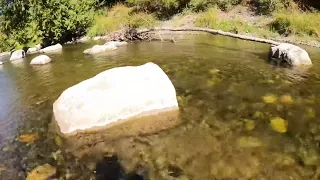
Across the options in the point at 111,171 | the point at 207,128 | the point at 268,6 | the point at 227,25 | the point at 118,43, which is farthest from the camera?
the point at 268,6

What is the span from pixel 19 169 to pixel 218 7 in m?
17.7

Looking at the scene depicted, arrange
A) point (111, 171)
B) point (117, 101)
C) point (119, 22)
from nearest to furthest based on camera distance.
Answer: point (111, 171)
point (117, 101)
point (119, 22)

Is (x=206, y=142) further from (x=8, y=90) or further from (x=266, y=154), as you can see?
(x=8, y=90)

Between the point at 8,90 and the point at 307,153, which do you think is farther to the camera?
the point at 8,90

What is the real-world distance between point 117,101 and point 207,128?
5.85ft

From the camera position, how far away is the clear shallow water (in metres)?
4.72

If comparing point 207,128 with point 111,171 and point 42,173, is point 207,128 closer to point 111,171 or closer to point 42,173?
point 111,171

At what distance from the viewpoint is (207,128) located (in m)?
5.87

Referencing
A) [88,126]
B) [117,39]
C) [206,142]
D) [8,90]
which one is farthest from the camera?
[117,39]

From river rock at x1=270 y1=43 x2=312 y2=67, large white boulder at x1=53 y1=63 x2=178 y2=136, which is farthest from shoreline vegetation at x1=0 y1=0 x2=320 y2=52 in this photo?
large white boulder at x1=53 y1=63 x2=178 y2=136

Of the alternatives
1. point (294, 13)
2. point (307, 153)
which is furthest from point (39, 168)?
point (294, 13)

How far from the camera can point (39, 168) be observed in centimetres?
491

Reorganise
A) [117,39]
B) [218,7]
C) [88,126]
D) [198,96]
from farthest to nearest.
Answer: [218,7] → [117,39] → [198,96] → [88,126]

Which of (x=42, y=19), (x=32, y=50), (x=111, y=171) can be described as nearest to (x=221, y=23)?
(x=42, y=19)
